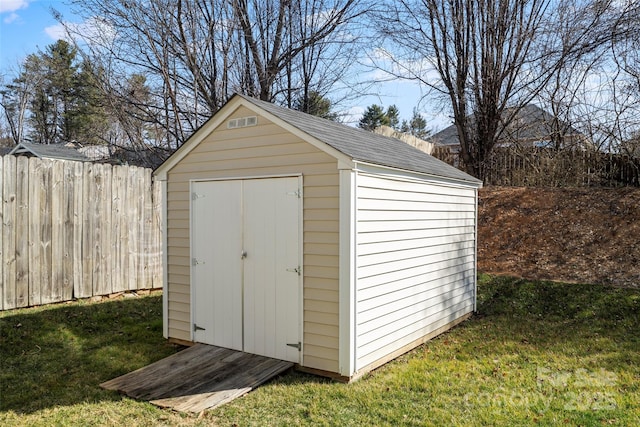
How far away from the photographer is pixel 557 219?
31.2 ft

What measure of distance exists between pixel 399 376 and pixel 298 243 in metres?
1.65

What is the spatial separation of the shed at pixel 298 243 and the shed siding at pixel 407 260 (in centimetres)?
2

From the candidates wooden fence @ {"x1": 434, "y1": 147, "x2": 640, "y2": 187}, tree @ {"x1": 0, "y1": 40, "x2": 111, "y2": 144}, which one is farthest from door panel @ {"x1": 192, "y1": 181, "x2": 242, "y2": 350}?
tree @ {"x1": 0, "y1": 40, "x2": 111, "y2": 144}

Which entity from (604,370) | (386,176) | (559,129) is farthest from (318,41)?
(604,370)

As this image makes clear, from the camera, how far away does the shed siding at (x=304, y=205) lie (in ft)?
14.0

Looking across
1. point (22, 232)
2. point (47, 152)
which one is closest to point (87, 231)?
point (22, 232)

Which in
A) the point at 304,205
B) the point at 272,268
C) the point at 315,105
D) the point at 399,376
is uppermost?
the point at 315,105

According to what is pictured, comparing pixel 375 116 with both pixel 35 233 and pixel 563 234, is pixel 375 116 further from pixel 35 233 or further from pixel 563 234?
pixel 35 233

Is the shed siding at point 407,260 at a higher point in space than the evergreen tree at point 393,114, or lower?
lower

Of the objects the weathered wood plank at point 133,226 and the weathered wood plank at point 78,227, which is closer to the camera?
the weathered wood plank at point 78,227

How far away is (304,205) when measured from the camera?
446 centimetres

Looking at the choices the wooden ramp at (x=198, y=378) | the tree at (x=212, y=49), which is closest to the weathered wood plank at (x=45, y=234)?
the wooden ramp at (x=198, y=378)

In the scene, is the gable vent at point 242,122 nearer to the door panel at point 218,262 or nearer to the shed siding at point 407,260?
the door panel at point 218,262

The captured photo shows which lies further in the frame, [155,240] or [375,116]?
[375,116]
